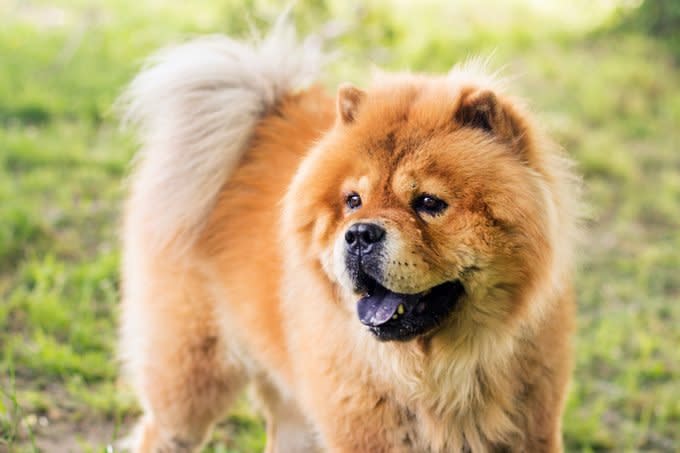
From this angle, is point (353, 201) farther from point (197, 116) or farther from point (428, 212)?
point (197, 116)

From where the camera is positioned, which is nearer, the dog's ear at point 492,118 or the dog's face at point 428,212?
the dog's face at point 428,212

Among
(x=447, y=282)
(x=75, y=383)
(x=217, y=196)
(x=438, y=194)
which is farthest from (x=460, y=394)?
(x=75, y=383)

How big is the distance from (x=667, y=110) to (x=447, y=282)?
640cm

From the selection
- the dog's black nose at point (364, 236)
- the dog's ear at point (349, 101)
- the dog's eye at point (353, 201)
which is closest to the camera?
the dog's black nose at point (364, 236)

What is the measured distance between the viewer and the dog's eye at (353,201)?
8.81 feet

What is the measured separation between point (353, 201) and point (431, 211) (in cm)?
28

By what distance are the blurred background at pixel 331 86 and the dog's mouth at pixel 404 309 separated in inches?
31.7

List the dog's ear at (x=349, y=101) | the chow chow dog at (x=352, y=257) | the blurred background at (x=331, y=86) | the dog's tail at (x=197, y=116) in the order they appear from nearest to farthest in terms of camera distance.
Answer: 1. the chow chow dog at (x=352, y=257)
2. the dog's ear at (x=349, y=101)
3. the dog's tail at (x=197, y=116)
4. the blurred background at (x=331, y=86)

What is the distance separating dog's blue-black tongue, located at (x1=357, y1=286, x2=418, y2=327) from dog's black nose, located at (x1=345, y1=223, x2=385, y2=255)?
9.3 inches

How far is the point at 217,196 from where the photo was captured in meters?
3.57

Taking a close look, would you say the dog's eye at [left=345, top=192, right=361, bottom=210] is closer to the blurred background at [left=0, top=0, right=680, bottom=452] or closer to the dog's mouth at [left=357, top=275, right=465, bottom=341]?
the dog's mouth at [left=357, top=275, right=465, bottom=341]

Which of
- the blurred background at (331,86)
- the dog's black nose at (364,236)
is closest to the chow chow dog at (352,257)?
the dog's black nose at (364,236)

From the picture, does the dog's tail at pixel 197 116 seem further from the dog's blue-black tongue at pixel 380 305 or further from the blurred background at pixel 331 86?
the dog's blue-black tongue at pixel 380 305

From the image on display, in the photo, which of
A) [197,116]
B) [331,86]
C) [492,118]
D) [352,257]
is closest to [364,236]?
[352,257]
